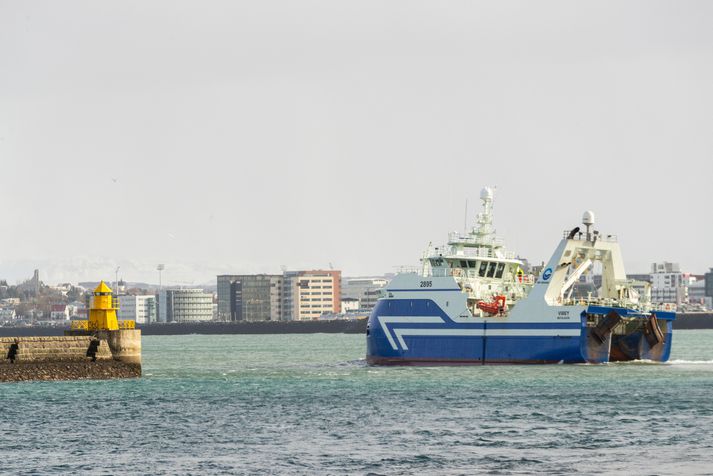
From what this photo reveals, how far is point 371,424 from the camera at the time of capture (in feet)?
147

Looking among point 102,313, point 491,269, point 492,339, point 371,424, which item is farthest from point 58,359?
point 491,269

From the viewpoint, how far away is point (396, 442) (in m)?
40.3

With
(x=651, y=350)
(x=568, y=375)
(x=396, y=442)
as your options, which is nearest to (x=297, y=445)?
(x=396, y=442)

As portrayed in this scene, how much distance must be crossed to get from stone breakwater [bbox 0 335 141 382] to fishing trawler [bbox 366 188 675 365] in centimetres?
1812

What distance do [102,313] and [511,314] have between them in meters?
20.8

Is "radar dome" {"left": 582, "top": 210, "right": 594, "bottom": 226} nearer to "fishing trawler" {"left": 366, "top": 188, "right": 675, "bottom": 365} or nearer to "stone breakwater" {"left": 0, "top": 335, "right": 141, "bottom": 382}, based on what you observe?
"fishing trawler" {"left": 366, "top": 188, "right": 675, "bottom": 365}

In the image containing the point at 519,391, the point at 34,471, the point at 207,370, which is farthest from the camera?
the point at 207,370

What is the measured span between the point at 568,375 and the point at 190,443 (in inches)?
1073

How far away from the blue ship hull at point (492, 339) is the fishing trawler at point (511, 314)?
0.05 m

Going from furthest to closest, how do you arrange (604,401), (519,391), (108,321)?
(108,321), (519,391), (604,401)

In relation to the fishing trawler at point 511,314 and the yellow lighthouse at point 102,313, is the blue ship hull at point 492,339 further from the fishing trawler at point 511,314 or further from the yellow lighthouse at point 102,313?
the yellow lighthouse at point 102,313

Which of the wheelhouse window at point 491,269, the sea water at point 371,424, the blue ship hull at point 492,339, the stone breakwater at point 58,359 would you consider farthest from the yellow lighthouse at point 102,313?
the wheelhouse window at point 491,269

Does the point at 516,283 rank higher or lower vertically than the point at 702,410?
higher

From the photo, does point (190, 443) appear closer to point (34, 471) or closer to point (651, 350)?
point (34, 471)
